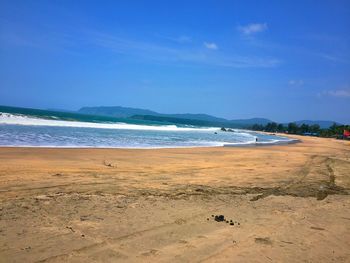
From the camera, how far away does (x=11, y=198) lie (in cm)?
666

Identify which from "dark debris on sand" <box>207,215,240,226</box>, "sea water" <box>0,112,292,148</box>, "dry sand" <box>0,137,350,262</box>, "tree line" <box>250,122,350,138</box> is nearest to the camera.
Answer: "dry sand" <box>0,137,350,262</box>

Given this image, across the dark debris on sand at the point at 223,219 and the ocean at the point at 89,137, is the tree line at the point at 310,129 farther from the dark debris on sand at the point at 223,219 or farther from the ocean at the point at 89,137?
the dark debris on sand at the point at 223,219

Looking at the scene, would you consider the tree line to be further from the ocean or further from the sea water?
the sea water

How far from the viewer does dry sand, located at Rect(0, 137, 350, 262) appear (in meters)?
4.60

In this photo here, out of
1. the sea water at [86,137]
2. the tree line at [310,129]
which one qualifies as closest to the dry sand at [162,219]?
the sea water at [86,137]

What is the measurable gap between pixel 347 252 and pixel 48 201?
16.1 ft

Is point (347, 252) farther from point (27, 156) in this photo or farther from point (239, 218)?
point (27, 156)

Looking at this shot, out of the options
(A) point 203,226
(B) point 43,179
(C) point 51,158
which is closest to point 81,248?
(A) point 203,226

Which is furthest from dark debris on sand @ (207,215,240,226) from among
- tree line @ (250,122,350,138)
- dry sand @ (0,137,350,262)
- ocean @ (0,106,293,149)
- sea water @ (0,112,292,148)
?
tree line @ (250,122,350,138)

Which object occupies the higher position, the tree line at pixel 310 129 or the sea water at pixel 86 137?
the tree line at pixel 310 129

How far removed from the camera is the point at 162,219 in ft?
19.7

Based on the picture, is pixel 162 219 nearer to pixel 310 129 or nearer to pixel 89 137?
pixel 89 137

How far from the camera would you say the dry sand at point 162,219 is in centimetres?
460

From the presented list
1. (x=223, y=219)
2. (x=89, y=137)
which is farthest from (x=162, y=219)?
(x=89, y=137)
